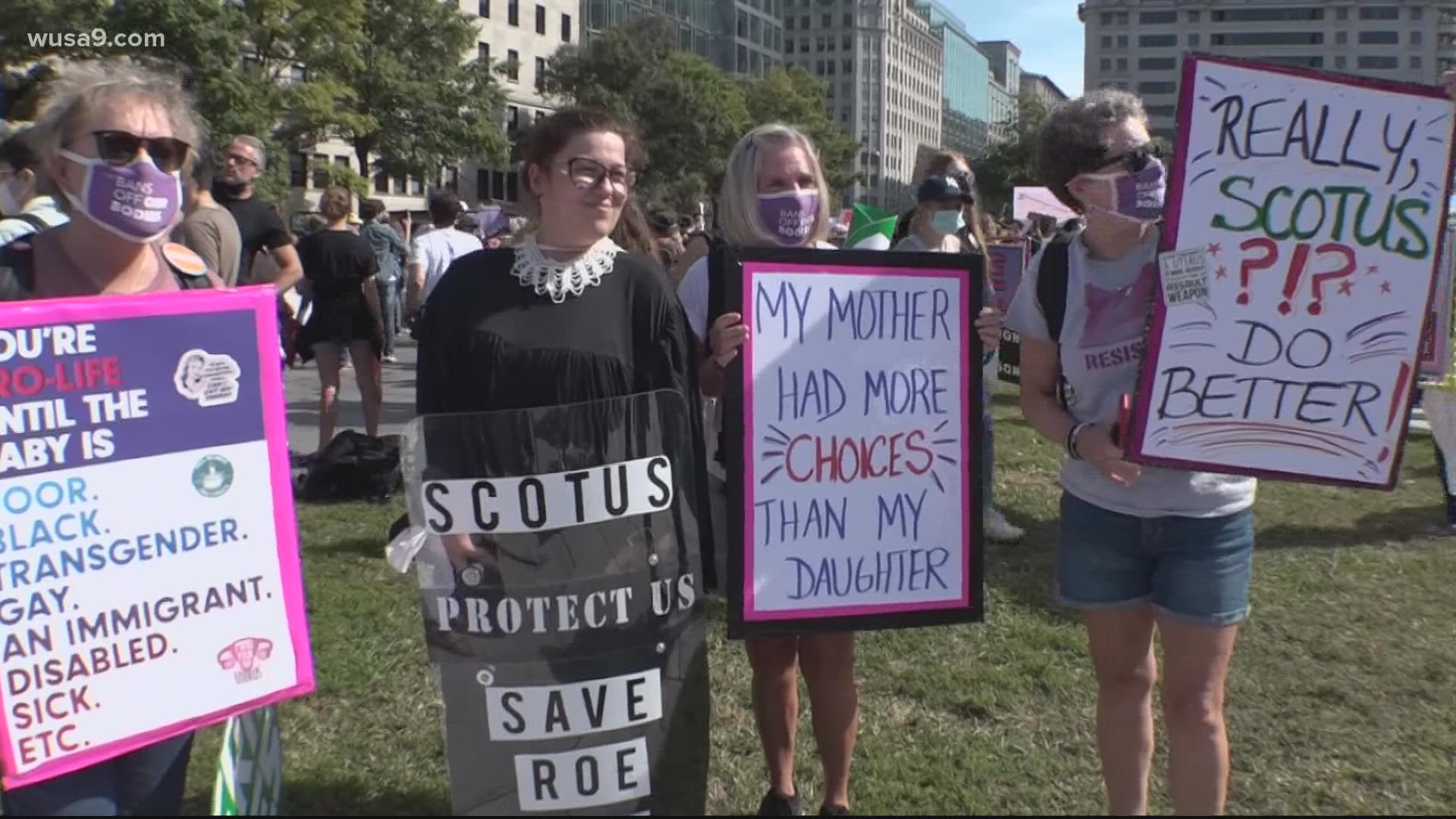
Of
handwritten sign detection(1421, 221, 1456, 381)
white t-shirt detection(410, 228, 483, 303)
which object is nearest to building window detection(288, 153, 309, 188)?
white t-shirt detection(410, 228, 483, 303)

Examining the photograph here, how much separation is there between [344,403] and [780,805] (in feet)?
28.1

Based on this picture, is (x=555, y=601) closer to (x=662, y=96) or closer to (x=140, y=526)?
(x=140, y=526)

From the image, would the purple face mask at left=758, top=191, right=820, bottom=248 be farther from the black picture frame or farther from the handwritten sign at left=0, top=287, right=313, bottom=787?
the handwritten sign at left=0, top=287, right=313, bottom=787

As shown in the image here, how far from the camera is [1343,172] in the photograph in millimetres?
2404

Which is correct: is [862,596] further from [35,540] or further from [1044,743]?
[35,540]

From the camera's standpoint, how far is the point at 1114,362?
2.61 metres

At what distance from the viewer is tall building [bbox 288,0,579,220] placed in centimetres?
5531

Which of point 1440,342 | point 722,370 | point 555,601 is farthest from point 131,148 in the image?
point 1440,342

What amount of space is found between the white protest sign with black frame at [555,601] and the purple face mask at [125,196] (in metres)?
0.64

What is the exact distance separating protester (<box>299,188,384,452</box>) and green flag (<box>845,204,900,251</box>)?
3341 mm

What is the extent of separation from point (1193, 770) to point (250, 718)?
199 centimetres

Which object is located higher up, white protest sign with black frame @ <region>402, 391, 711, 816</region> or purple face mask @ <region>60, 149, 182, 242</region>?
purple face mask @ <region>60, 149, 182, 242</region>

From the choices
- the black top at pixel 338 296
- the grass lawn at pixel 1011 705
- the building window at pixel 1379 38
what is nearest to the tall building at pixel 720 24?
the black top at pixel 338 296

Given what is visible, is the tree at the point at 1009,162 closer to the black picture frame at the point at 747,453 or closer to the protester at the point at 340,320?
the protester at the point at 340,320
